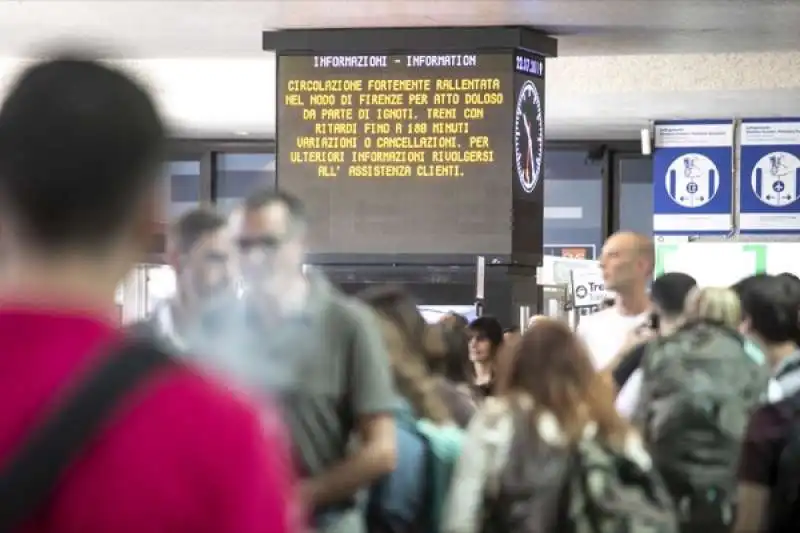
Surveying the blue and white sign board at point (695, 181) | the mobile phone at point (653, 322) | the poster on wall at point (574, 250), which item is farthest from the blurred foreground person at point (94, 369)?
the poster on wall at point (574, 250)

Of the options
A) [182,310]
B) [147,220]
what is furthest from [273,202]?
[147,220]

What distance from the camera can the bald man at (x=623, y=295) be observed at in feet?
16.7

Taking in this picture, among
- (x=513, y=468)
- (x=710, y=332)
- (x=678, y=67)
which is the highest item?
(x=678, y=67)

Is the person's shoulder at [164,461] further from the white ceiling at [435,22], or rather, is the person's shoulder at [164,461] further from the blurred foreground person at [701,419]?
the white ceiling at [435,22]

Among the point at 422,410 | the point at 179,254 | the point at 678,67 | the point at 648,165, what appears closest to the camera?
the point at 179,254

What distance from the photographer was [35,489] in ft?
3.63

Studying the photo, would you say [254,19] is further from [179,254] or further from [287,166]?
[179,254]

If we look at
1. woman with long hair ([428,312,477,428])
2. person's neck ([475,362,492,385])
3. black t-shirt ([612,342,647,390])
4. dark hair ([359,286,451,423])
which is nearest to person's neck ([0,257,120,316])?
dark hair ([359,286,451,423])

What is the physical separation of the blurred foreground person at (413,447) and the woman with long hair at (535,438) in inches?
4.3

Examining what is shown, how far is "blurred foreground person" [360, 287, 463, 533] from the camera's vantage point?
3510mm

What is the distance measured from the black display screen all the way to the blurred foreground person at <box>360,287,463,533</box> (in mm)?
5167

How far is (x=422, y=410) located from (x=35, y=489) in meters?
2.75

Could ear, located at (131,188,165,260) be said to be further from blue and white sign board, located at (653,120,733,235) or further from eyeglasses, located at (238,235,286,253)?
blue and white sign board, located at (653,120,733,235)

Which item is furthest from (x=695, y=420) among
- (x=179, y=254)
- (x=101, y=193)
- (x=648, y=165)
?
(x=648, y=165)
